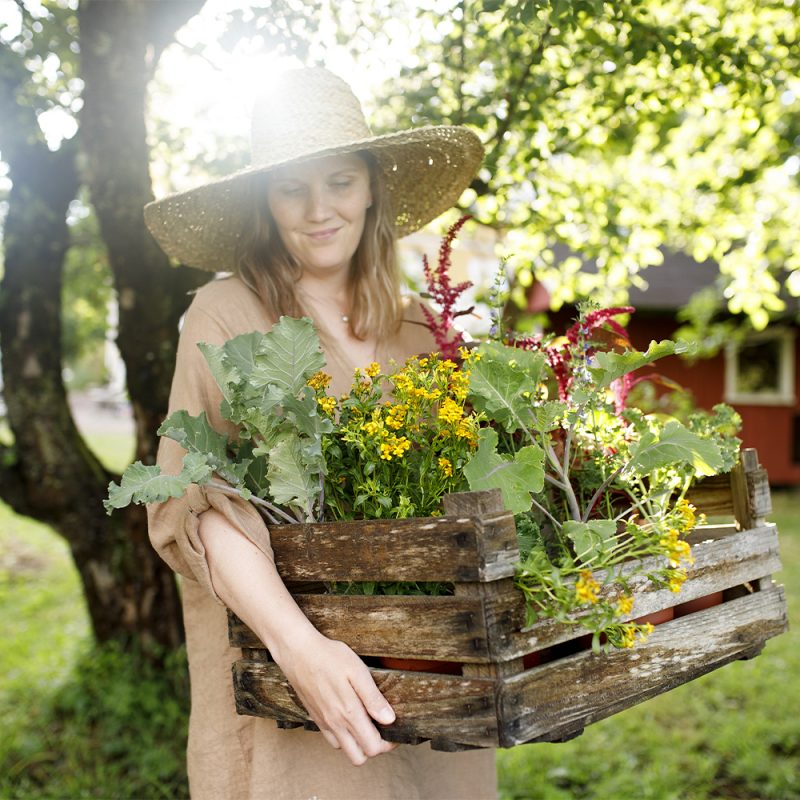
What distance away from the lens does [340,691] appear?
145 centimetres

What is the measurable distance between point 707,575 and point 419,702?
0.60m

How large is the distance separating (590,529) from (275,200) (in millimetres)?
1109

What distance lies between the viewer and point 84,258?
6.50m

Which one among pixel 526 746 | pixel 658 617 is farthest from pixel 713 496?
pixel 526 746

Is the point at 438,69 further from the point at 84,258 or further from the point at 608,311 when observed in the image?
the point at 84,258

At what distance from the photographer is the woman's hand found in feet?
4.73

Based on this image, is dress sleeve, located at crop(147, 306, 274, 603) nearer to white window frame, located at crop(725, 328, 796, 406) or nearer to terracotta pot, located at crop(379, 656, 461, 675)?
terracotta pot, located at crop(379, 656, 461, 675)

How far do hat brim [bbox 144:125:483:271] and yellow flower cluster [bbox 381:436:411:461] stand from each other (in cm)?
77

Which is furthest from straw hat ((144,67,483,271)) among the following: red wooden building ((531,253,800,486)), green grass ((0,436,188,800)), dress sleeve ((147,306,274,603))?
Result: red wooden building ((531,253,800,486))

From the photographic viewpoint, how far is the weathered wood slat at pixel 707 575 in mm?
1343

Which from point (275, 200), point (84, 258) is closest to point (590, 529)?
point (275, 200)

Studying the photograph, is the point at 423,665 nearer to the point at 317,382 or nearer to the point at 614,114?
the point at 317,382

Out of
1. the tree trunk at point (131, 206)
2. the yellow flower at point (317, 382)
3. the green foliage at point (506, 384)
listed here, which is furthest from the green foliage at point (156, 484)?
the tree trunk at point (131, 206)

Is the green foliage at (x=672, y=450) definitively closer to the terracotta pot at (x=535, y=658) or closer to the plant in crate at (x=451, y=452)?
the plant in crate at (x=451, y=452)
